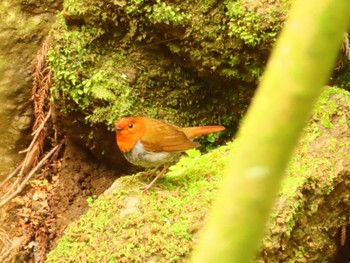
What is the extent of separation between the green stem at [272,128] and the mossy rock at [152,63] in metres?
3.79

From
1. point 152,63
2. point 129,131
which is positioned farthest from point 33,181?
point 129,131

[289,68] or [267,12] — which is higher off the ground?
[289,68]

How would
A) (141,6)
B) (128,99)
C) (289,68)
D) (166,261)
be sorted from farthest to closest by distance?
(128,99) < (141,6) < (166,261) < (289,68)

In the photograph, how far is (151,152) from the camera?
11.9ft

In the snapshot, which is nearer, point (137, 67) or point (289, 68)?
point (289, 68)

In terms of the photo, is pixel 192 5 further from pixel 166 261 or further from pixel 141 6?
pixel 166 261

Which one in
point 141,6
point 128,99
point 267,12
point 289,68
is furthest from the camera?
point 128,99

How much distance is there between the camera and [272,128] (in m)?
0.45

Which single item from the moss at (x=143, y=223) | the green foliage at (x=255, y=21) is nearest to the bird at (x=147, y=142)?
the moss at (x=143, y=223)

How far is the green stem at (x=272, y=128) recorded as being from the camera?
0.44 metres

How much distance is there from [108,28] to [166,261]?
2395 millimetres

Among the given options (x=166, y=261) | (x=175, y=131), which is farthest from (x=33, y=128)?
(x=166, y=261)

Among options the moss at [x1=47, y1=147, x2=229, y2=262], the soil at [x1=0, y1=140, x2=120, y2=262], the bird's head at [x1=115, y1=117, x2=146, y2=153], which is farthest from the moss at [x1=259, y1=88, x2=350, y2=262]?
the soil at [x1=0, y1=140, x2=120, y2=262]

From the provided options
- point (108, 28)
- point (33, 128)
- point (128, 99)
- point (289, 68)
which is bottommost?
point (33, 128)
